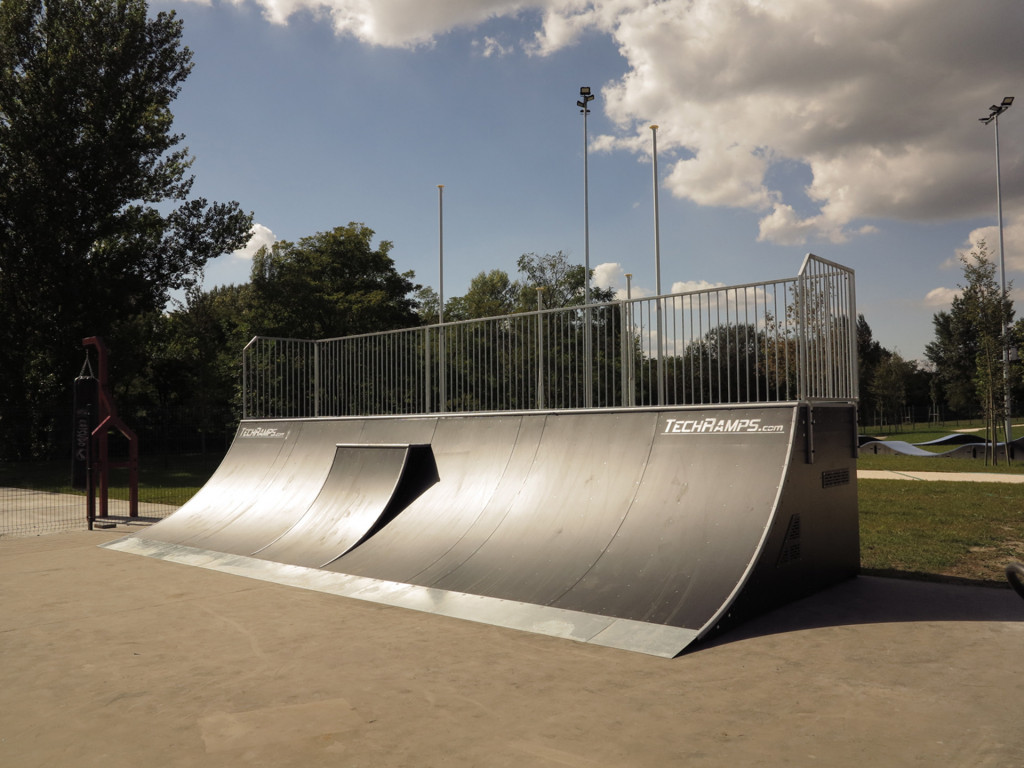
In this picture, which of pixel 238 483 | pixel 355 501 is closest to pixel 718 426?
pixel 355 501

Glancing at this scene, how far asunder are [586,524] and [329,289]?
34506mm

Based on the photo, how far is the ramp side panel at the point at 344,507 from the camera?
8984 mm

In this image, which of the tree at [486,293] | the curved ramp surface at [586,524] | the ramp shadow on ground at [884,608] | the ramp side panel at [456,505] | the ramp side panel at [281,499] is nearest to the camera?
the ramp shadow on ground at [884,608]

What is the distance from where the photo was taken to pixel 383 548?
846 centimetres

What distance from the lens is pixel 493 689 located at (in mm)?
4594

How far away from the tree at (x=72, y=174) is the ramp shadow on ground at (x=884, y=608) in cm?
2670

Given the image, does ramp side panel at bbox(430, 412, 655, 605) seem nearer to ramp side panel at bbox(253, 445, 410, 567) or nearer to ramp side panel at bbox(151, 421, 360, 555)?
ramp side panel at bbox(253, 445, 410, 567)

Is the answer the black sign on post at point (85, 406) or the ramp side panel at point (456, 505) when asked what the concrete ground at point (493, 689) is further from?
the black sign on post at point (85, 406)

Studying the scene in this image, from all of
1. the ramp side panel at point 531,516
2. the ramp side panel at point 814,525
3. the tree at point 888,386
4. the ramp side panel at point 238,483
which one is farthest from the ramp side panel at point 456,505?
the tree at point 888,386

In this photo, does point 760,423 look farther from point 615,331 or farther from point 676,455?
point 615,331

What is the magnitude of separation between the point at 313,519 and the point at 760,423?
595cm

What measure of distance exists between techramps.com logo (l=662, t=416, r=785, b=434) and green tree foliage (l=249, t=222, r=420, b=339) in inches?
1268

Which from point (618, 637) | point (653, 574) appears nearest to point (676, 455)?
point (653, 574)

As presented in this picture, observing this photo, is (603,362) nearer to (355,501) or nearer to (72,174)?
(355,501)
